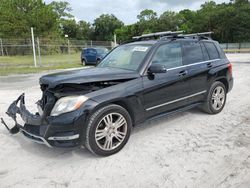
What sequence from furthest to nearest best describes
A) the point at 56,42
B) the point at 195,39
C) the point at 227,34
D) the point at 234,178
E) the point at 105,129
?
the point at 227,34, the point at 56,42, the point at 195,39, the point at 105,129, the point at 234,178

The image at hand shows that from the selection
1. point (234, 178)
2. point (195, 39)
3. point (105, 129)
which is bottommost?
point (234, 178)

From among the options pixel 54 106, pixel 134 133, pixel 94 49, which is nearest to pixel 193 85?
pixel 134 133

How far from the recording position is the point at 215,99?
5418 millimetres

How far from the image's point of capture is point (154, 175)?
311 centimetres

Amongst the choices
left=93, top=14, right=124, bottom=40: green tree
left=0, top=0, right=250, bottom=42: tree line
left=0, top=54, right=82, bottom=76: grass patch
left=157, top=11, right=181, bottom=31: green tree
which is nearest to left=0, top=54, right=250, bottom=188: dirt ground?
left=0, top=54, right=82, bottom=76: grass patch

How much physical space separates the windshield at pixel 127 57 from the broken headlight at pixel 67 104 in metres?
1.21

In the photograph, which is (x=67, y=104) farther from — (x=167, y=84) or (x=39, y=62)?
(x=39, y=62)

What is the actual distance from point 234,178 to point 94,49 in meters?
18.8

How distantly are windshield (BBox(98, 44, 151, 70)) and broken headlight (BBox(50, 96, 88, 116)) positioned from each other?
121cm

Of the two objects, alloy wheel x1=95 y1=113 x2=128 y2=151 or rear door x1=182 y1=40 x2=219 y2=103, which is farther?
rear door x1=182 y1=40 x2=219 y2=103

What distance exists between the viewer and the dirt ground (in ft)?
9.89

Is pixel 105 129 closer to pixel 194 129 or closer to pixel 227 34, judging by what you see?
pixel 194 129

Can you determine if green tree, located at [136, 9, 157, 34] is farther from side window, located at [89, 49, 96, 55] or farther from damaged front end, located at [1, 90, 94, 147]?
damaged front end, located at [1, 90, 94, 147]

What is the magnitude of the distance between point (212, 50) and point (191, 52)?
2.64 feet
